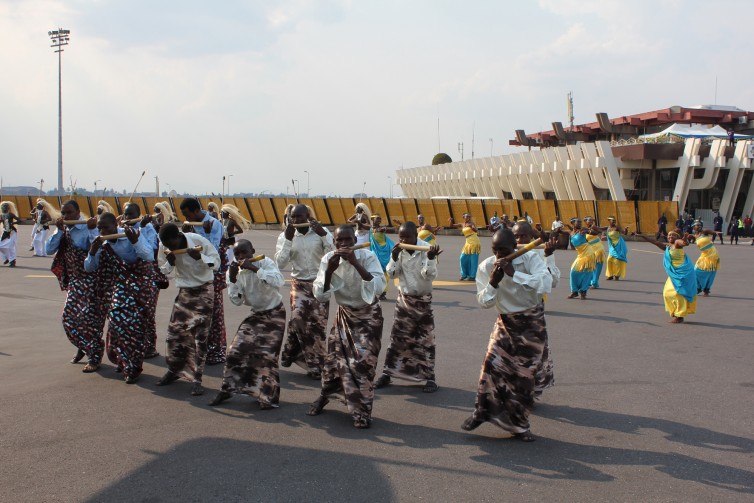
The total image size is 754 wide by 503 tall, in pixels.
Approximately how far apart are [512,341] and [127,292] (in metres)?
4.22

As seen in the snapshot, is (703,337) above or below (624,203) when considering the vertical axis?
below

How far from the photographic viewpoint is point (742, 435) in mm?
5527

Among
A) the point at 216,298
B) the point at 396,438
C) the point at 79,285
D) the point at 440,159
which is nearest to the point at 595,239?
the point at 216,298

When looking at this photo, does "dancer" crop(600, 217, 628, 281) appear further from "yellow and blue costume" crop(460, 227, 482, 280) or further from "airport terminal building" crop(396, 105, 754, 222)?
"airport terminal building" crop(396, 105, 754, 222)

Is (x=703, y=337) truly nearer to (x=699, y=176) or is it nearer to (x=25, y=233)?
(x=25, y=233)

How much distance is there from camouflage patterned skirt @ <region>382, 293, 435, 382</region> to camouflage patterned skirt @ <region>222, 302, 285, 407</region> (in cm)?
140

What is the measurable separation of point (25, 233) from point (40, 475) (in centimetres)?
3254

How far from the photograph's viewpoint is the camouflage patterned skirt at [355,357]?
5703 mm

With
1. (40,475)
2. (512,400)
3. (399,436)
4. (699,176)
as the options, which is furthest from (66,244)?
(699,176)

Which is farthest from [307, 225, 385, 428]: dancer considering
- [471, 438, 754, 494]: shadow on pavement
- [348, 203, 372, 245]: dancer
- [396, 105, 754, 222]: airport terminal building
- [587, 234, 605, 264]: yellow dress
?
[396, 105, 754, 222]: airport terminal building

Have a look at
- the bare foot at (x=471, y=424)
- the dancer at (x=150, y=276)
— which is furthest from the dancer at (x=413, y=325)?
the dancer at (x=150, y=276)

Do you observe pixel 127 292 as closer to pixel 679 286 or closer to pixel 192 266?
pixel 192 266

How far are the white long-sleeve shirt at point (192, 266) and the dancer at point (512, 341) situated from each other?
112 inches

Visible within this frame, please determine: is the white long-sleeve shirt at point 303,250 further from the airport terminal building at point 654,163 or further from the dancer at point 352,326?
the airport terminal building at point 654,163
